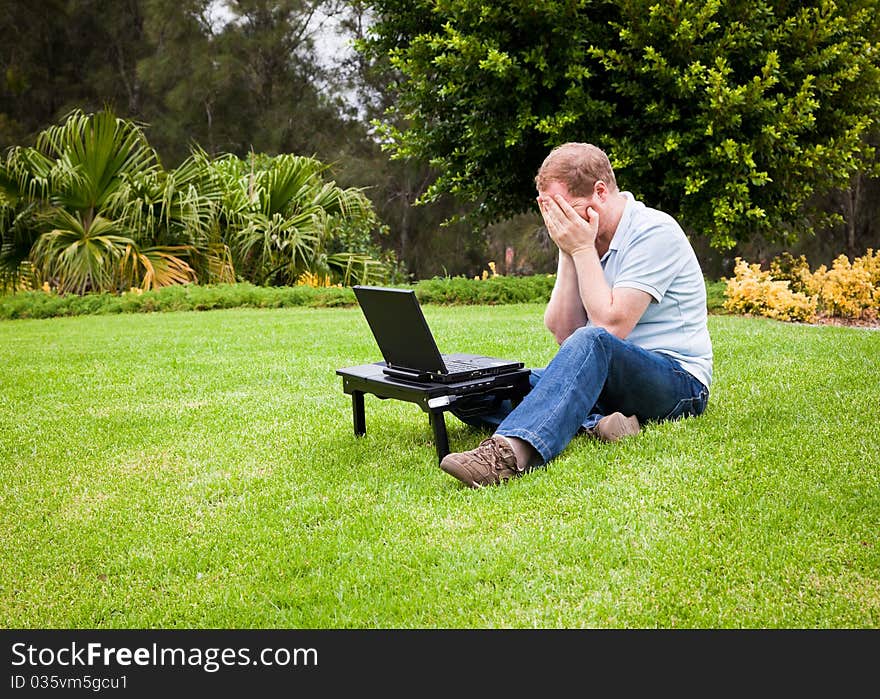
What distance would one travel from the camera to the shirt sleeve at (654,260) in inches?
160

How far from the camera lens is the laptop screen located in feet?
13.1

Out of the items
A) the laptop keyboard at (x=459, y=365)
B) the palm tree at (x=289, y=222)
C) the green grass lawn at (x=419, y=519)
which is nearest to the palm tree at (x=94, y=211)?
the palm tree at (x=289, y=222)

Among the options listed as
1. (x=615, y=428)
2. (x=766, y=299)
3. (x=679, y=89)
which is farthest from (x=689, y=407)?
(x=766, y=299)

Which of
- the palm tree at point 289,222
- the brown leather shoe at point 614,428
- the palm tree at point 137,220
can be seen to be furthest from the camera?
the palm tree at point 289,222

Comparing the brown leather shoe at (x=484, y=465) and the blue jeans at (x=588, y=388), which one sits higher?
the blue jeans at (x=588, y=388)

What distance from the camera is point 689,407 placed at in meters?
4.51

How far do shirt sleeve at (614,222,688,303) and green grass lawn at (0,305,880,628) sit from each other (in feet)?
2.45

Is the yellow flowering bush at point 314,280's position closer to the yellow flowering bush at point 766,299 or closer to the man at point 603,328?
the yellow flowering bush at point 766,299

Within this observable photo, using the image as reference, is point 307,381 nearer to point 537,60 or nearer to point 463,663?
point 463,663

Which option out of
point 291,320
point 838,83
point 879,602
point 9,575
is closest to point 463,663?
point 879,602

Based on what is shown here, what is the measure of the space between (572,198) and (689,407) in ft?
4.06

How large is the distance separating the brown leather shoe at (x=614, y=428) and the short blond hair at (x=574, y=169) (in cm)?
106

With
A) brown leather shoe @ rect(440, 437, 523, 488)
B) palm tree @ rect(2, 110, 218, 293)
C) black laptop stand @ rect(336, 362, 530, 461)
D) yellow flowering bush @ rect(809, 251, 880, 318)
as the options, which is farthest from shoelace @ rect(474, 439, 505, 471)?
palm tree @ rect(2, 110, 218, 293)

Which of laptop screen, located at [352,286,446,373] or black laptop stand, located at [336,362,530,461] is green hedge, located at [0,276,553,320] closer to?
black laptop stand, located at [336,362,530,461]
